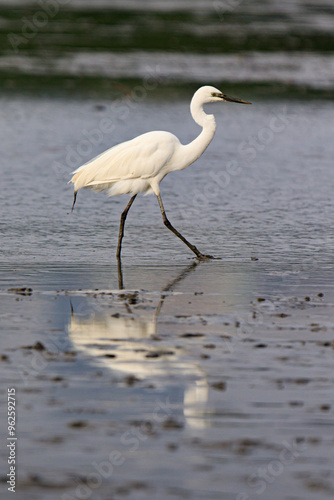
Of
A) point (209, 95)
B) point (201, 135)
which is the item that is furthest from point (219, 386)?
point (209, 95)

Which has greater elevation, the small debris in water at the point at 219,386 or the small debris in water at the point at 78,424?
the small debris in water at the point at 219,386

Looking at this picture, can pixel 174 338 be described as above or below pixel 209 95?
below

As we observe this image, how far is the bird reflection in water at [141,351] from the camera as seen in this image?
7160 millimetres

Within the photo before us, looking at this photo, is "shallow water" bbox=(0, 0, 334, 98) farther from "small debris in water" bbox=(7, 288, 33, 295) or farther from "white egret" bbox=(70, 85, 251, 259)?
"small debris in water" bbox=(7, 288, 33, 295)

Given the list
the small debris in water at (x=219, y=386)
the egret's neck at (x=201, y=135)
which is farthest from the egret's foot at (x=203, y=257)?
the small debris in water at (x=219, y=386)

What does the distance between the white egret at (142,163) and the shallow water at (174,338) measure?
74 centimetres

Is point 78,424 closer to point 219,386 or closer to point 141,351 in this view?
point 219,386

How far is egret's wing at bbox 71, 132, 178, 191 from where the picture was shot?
1235cm

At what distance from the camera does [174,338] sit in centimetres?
852

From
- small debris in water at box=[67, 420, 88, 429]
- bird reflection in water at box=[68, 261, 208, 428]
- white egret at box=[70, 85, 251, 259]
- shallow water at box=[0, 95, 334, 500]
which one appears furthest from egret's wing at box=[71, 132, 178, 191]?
small debris in water at box=[67, 420, 88, 429]

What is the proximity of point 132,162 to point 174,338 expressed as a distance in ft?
13.9

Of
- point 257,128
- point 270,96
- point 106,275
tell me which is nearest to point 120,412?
point 106,275

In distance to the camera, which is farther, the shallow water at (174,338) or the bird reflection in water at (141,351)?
the bird reflection in water at (141,351)

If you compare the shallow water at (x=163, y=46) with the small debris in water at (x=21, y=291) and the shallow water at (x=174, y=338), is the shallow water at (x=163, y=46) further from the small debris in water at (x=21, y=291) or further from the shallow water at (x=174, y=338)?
the small debris in water at (x=21, y=291)
